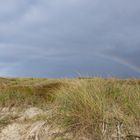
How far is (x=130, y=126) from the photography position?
29.8 feet

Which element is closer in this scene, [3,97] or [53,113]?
[53,113]

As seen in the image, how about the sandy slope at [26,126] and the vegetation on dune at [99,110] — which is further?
the sandy slope at [26,126]

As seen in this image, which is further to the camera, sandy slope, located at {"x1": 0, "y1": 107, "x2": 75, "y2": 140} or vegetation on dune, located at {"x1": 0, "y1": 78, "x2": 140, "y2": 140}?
sandy slope, located at {"x1": 0, "y1": 107, "x2": 75, "y2": 140}

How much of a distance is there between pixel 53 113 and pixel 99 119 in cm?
146

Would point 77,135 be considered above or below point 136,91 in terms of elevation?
below

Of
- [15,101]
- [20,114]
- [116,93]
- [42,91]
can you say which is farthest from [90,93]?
[42,91]

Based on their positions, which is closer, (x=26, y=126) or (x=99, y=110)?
(x=99, y=110)

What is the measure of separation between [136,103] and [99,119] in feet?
2.71

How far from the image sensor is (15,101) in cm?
1389

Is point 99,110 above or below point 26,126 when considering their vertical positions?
above

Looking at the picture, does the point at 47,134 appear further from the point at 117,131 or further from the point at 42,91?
the point at 42,91

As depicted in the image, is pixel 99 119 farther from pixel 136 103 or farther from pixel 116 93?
pixel 116 93

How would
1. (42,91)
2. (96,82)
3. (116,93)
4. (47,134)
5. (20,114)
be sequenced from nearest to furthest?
(47,134)
(116,93)
(96,82)
(20,114)
(42,91)

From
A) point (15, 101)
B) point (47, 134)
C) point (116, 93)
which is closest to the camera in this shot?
point (47, 134)
